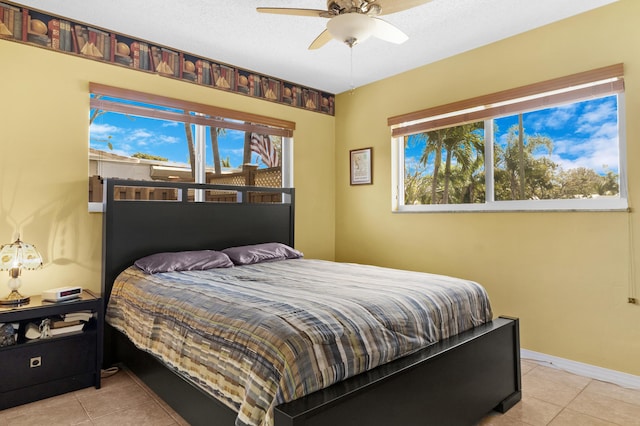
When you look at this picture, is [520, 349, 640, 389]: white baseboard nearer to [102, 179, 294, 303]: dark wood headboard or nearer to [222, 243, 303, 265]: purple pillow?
[222, 243, 303, 265]: purple pillow

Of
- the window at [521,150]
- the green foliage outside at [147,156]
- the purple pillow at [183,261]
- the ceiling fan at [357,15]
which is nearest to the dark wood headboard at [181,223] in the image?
the purple pillow at [183,261]

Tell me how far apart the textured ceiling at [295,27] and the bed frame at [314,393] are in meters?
1.21

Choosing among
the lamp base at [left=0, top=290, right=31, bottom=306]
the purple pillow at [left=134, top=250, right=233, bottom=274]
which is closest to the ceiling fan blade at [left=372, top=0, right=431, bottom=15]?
the purple pillow at [left=134, top=250, right=233, bottom=274]

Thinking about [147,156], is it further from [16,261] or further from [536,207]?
[536,207]

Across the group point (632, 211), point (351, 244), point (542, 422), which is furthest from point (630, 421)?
point (351, 244)

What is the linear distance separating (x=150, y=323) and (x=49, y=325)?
2.67 ft

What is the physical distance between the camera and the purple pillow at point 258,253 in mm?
3213

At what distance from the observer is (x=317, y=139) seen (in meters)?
4.54

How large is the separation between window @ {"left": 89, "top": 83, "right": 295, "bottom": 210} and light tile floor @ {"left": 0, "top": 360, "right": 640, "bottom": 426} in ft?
4.53

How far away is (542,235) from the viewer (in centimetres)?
297

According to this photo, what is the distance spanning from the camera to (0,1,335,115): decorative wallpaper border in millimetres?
2744

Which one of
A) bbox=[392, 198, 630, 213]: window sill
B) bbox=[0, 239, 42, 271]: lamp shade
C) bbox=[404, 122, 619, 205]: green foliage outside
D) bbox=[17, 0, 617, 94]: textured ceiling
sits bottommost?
bbox=[0, 239, 42, 271]: lamp shade

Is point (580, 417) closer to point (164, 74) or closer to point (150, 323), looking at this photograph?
point (150, 323)

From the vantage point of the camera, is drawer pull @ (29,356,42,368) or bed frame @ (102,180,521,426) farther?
drawer pull @ (29,356,42,368)
